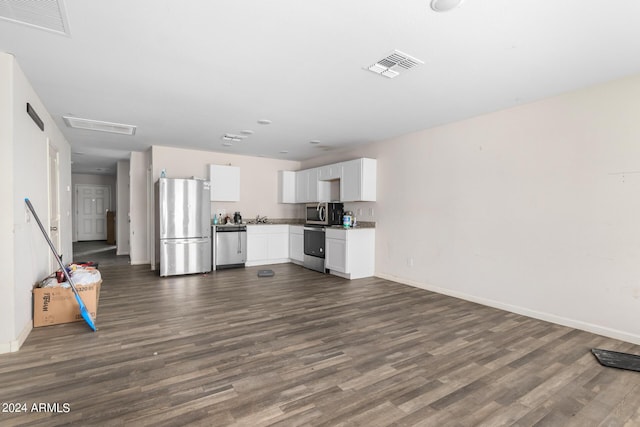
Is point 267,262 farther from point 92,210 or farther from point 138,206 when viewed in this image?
point 92,210

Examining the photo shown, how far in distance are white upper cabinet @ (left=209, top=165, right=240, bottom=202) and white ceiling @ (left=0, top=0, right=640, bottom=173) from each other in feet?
7.48

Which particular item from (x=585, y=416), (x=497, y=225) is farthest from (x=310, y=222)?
(x=585, y=416)

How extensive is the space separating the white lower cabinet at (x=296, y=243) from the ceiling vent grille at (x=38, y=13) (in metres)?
5.11

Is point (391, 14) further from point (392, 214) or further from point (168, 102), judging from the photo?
point (392, 214)

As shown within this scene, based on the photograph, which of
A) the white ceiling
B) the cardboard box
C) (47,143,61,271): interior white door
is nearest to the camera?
the white ceiling

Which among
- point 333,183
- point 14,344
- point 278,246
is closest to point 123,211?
point 278,246

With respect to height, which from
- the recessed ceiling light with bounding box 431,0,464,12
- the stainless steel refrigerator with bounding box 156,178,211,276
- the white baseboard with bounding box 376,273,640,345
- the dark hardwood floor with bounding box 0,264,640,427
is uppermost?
the recessed ceiling light with bounding box 431,0,464,12

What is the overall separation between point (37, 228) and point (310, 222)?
4.38m

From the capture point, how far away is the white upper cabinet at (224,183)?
21.7 ft

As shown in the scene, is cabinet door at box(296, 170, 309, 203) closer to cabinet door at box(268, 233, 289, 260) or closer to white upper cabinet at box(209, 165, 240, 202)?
cabinet door at box(268, 233, 289, 260)

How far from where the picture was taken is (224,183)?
6.72m

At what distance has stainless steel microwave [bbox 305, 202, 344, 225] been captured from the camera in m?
6.27

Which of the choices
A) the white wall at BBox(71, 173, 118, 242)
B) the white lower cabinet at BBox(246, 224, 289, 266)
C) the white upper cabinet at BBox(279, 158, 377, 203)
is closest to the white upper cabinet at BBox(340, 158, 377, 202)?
the white upper cabinet at BBox(279, 158, 377, 203)

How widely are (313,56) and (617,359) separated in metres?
3.54
